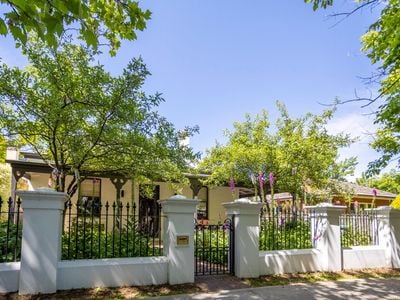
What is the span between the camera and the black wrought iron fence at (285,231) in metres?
8.45

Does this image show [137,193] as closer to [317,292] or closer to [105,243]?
[105,243]

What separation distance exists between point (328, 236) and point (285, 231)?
977 mm

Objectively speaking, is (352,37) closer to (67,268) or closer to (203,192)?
(67,268)

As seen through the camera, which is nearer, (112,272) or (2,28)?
(2,28)

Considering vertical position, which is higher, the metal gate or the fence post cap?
the fence post cap

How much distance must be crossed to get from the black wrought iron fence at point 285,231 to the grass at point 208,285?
871 millimetres

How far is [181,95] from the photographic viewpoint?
507 inches

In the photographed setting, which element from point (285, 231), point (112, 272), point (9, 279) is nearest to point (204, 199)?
point (285, 231)

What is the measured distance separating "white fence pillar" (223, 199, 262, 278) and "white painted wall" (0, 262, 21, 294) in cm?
404

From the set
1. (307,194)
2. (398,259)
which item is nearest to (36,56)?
(398,259)

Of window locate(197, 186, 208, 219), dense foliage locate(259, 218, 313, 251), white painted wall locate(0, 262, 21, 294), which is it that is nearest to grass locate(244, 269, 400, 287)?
dense foliage locate(259, 218, 313, 251)

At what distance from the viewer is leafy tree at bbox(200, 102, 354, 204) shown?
1502cm

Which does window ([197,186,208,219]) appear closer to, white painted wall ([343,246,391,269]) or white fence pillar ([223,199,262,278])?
white painted wall ([343,246,391,269])

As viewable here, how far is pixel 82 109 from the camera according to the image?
7082mm
